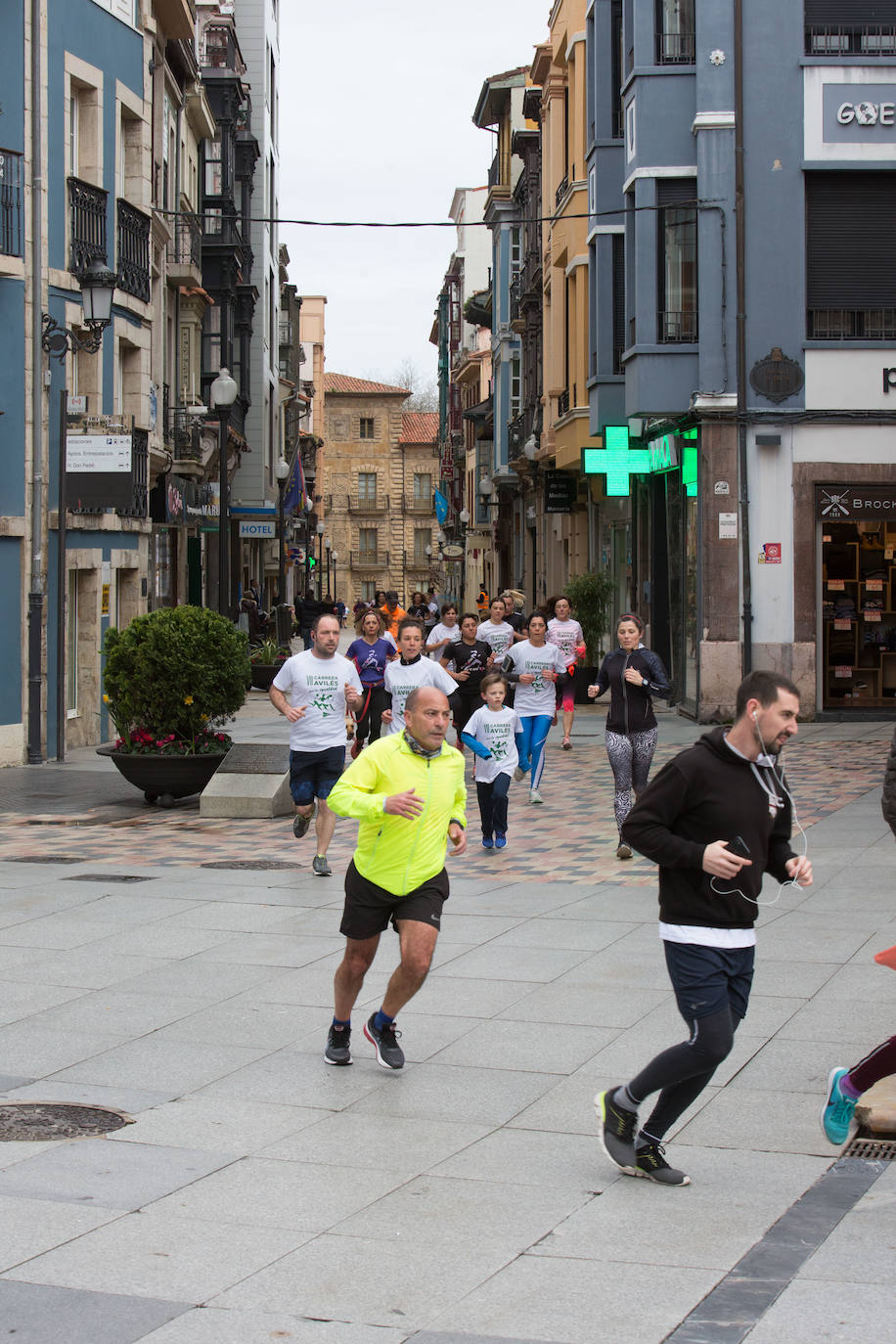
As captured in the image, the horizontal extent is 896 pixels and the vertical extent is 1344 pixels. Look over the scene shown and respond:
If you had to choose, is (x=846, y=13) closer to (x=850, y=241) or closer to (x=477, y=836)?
(x=850, y=241)

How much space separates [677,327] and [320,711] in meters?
13.2

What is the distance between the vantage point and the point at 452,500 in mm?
85500

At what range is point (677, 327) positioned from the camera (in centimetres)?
2367

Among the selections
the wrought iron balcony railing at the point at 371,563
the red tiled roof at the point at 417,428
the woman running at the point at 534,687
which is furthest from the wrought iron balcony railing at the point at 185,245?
the red tiled roof at the point at 417,428

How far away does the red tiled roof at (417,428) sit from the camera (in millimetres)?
114812

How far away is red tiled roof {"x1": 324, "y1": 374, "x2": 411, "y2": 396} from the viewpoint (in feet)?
377

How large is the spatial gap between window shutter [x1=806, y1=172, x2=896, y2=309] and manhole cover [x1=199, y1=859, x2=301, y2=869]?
44.6 feet

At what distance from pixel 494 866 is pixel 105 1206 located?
743 cm

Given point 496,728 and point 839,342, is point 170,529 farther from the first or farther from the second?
point 496,728

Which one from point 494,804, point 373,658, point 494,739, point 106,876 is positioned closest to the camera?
point 106,876

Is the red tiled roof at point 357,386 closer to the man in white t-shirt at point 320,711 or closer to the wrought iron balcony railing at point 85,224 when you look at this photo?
the wrought iron balcony railing at point 85,224

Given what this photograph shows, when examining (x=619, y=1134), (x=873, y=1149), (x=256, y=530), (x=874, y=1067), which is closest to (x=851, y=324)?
(x=873, y=1149)

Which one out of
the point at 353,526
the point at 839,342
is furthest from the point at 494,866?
the point at 353,526

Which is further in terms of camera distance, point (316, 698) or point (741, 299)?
point (741, 299)
